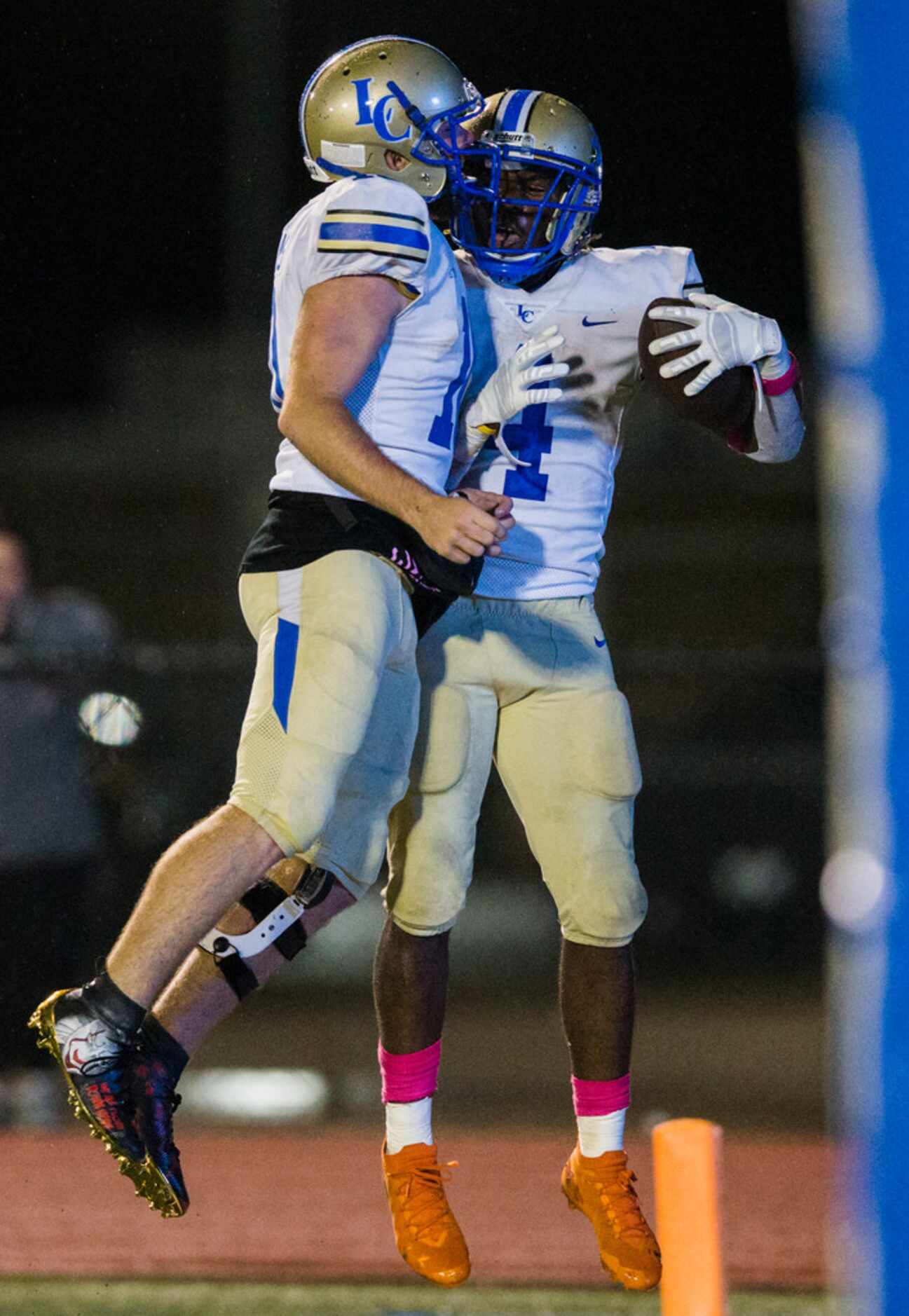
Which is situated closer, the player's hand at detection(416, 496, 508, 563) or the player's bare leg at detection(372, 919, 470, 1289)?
the player's hand at detection(416, 496, 508, 563)

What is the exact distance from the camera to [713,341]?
115 inches

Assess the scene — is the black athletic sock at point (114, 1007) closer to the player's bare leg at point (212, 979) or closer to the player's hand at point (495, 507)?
the player's bare leg at point (212, 979)

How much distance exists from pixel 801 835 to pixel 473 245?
410cm

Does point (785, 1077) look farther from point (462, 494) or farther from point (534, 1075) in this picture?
point (462, 494)

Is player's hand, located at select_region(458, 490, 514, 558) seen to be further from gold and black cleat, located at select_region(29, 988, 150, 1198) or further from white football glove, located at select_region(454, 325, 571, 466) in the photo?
gold and black cleat, located at select_region(29, 988, 150, 1198)

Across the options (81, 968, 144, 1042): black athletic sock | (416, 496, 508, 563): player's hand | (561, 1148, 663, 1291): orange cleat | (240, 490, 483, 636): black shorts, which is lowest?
(561, 1148, 663, 1291): orange cleat

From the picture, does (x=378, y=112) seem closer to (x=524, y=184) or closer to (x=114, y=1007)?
(x=524, y=184)

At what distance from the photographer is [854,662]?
1.56 metres

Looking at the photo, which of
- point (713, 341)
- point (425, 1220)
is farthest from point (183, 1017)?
point (713, 341)

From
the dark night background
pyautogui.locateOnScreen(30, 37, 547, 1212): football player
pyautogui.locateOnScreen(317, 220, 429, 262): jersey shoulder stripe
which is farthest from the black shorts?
the dark night background

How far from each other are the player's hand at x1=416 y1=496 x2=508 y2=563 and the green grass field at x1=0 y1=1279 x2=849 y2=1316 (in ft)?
6.36

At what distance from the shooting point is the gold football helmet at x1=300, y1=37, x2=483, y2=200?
9.73 feet

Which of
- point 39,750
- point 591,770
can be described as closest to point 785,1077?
point 39,750

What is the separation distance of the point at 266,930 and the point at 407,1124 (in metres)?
0.46
